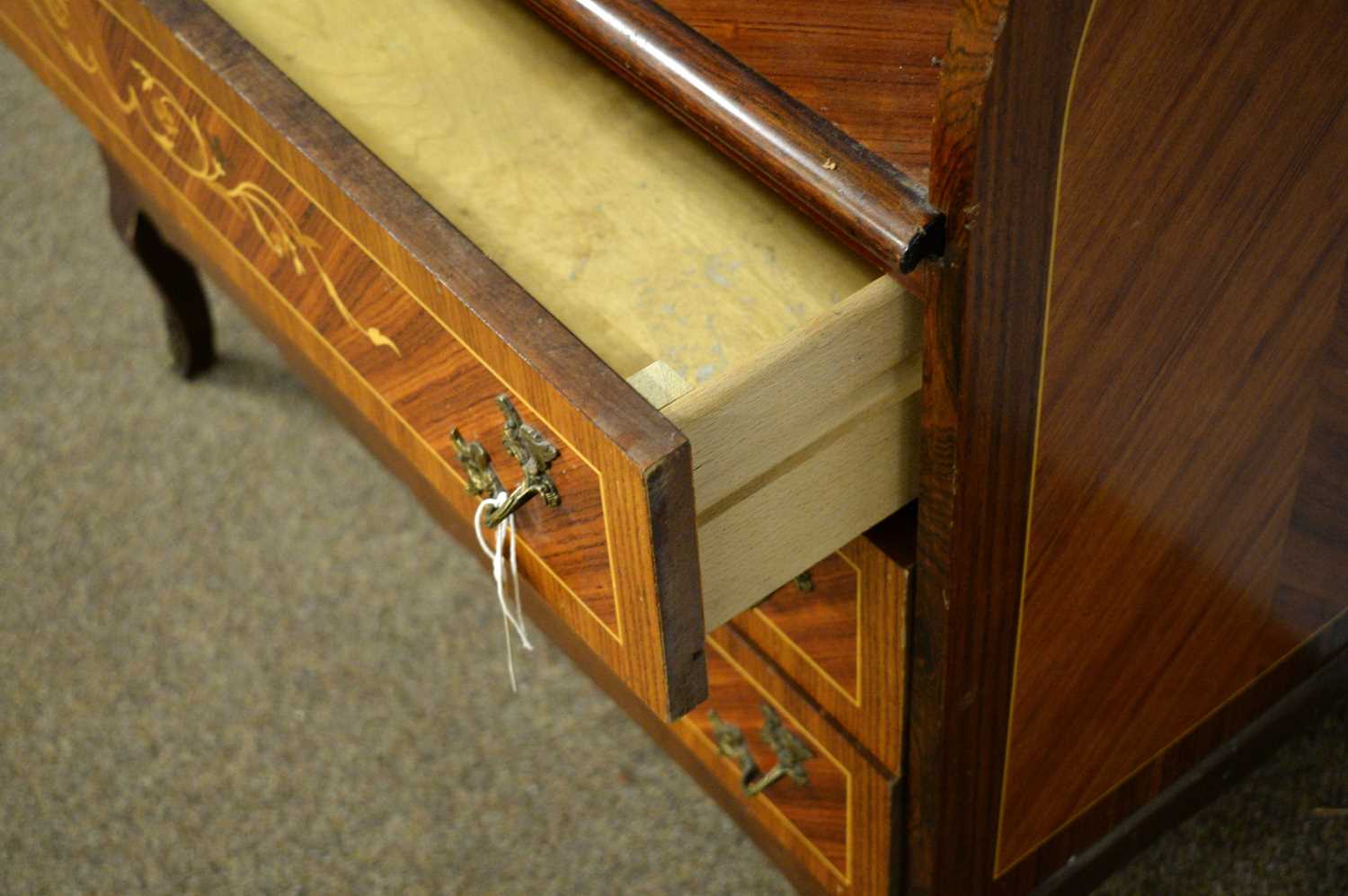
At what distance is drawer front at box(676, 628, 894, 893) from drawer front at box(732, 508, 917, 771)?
0.06 ft

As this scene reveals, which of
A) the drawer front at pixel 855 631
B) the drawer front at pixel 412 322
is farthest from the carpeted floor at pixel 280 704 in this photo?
the drawer front at pixel 412 322

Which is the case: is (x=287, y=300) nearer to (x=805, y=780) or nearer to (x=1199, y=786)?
(x=805, y=780)

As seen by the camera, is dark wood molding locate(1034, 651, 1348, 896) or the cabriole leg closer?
dark wood molding locate(1034, 651, 1348, 896)

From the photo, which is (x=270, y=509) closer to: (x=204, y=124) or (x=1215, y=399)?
(x=204, y=124)

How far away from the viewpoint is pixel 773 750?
857mm

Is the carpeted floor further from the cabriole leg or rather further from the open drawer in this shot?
the open drawer

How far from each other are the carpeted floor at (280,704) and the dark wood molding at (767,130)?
22.5 inches

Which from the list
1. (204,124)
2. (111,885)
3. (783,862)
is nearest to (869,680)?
(783,862)

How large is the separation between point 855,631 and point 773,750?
162 millimetres

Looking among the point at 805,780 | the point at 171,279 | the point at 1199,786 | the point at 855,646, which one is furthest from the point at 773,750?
the point at 171,279

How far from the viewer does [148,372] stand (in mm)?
1394

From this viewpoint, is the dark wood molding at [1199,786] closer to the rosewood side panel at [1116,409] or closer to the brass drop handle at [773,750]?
the rosewood side panel at [1116,409]

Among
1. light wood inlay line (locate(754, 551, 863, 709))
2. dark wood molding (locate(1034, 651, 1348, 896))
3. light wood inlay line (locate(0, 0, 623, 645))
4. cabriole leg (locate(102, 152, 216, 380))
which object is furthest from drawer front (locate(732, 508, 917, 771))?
cabriole leg (locate(102, 152, 216, 380))

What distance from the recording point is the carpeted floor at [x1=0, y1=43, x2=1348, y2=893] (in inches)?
40.5
